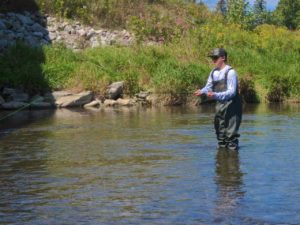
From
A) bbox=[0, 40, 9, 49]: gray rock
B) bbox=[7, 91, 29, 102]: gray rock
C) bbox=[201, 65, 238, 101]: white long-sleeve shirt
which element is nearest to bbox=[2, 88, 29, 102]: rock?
bbox=[7, 91, 29, 102]: gray rock

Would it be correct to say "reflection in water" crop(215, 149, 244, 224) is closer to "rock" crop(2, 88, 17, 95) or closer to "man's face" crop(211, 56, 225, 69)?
"man's face" crop(211, 56, 225, 69)

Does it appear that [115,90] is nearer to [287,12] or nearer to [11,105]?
[11,105]

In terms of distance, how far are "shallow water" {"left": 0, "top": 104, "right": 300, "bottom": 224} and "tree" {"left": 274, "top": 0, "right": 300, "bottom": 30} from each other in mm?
76628

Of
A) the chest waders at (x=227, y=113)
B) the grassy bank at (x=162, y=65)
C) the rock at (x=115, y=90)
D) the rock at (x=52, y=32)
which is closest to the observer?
the chest waders at (x=227, y=113)

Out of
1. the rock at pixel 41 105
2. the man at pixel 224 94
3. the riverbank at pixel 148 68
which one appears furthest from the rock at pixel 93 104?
the man at pixel 224 94

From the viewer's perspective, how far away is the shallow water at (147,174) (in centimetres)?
682

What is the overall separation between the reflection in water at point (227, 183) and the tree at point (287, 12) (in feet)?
268

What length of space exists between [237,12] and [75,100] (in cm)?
1771

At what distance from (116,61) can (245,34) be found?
865 cm

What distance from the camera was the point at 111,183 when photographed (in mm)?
8492

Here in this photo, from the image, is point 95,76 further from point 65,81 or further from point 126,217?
point 126,217

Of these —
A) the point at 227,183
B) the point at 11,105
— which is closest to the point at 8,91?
the point at 11,105

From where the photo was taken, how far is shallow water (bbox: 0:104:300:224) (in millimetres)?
6820

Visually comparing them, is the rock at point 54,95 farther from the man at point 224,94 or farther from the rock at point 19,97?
the man at point 224,94
